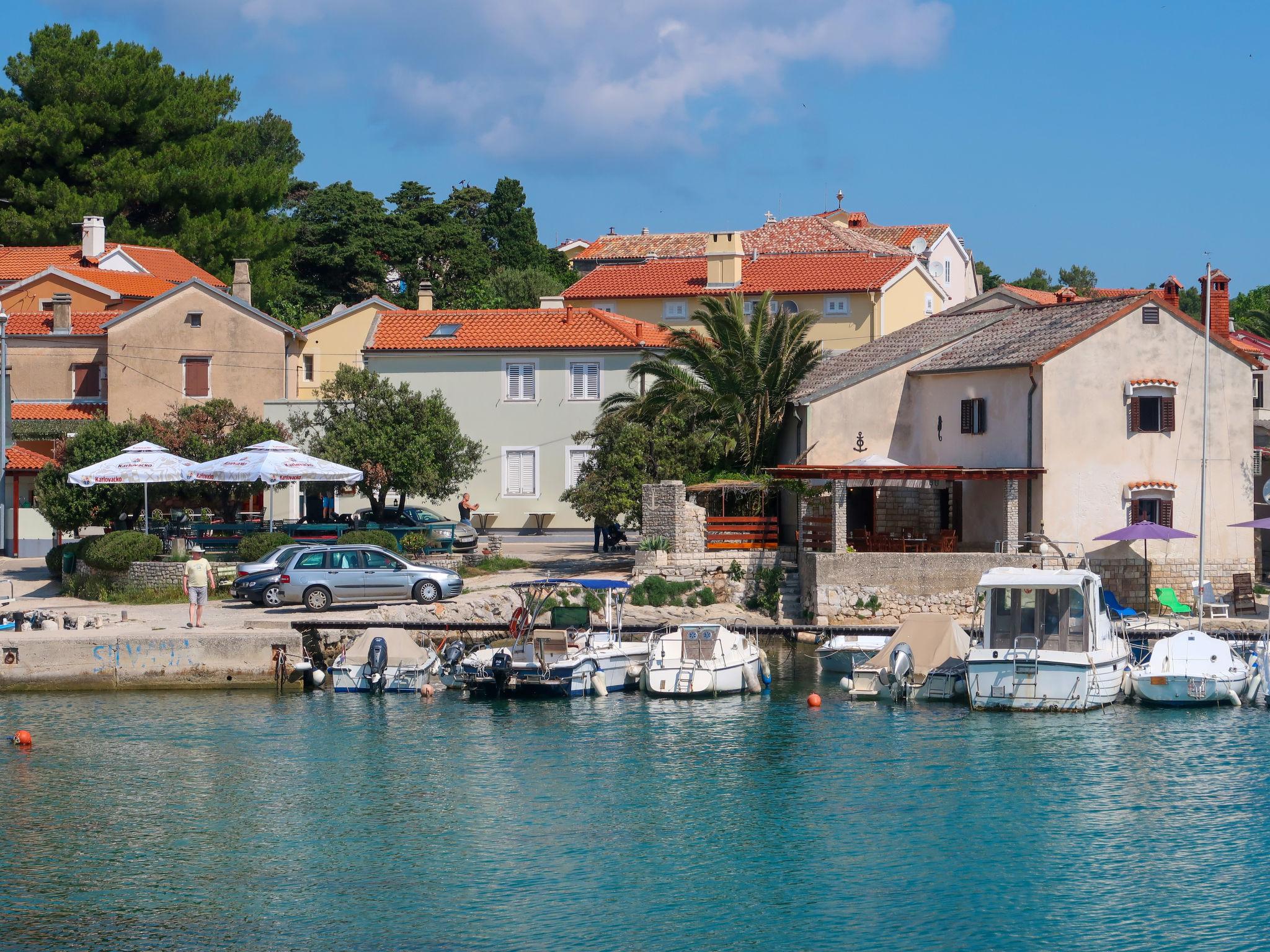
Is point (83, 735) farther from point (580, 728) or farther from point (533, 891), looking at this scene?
point (533, 891)

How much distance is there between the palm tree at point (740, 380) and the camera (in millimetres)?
46031

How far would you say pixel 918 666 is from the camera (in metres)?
33.0

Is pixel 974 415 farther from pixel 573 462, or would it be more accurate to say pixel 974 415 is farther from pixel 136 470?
pixel 136 470

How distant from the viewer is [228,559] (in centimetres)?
4072

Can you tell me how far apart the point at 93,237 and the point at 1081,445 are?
4531 centimetres

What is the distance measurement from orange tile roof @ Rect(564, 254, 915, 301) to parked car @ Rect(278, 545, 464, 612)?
39543 millimetres

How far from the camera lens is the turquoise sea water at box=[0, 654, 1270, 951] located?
748 inches

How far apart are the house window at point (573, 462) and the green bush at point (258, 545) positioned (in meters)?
19.5

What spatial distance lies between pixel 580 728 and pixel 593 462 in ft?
63.6

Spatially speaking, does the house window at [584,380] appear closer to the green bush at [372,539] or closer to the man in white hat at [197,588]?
the green bush at [372,539]

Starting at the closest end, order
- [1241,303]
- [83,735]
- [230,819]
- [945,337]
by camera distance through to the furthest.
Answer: [230,819] → [83,735] → [945,337] → [1241,303]

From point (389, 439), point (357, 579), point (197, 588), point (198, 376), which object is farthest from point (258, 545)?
point (198, 376)

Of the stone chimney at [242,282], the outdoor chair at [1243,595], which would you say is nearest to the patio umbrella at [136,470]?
the stone chimney at [242,282]

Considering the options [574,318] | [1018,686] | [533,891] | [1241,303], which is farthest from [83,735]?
[1241,303]
